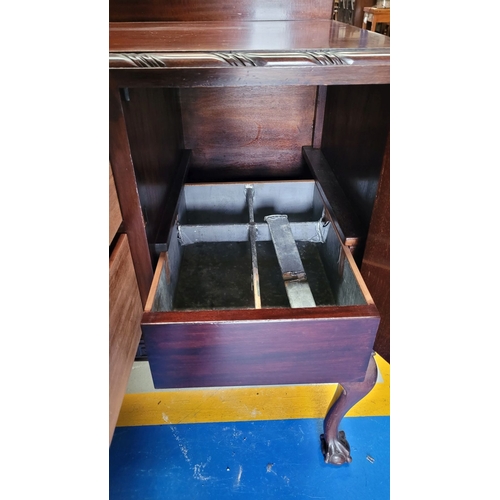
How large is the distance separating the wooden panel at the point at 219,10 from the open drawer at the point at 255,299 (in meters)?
0.38

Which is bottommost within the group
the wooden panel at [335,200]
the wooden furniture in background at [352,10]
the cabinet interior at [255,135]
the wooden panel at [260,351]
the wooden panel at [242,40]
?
the wooden panel at [260,351]

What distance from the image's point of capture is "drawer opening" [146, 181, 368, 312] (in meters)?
0.84

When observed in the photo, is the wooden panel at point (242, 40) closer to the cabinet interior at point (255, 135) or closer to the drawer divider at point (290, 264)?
the cabinet interior at point (255, 135)

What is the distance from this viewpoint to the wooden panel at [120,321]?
0.54 meters

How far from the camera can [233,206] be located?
3.37 feet

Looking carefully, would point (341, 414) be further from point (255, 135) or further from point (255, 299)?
point (255, 135)

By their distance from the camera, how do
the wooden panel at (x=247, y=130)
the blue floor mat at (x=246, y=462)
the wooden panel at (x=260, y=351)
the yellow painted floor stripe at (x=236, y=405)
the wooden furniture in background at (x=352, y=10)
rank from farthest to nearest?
1. the wooden furniture in background at (x=352, y=10)
2. the wooden panel at (x=247, y=130)
3. the yellow painted floor stripe at (x=236, y=405)
4. the blue floor mat at (x=246, y=462)
5. the wooden panel at (x=260, y=351)

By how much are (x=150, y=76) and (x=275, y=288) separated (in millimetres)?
554

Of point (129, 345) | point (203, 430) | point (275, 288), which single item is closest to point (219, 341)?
point (129, 345)

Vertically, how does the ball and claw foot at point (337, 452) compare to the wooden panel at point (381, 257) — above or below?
below

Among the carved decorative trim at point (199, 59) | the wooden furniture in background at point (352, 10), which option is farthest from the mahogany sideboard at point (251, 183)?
the wooden furniture in background at point (352, 10)

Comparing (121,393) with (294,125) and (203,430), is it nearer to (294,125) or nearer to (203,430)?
(203,430)

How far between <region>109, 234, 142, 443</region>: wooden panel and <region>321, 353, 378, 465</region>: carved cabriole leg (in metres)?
0.39

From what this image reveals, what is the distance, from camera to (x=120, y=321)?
1.90 feet
